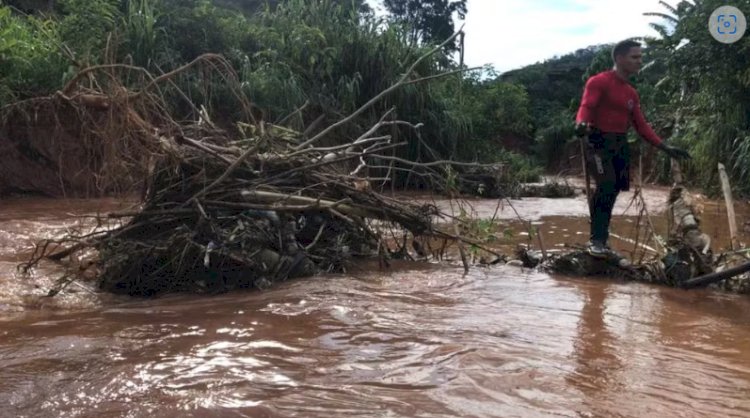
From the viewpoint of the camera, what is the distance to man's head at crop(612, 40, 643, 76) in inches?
179

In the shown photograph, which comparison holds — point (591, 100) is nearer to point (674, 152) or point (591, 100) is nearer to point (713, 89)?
point (674, 152)

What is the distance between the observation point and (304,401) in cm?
209

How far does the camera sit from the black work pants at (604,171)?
14.8 ft

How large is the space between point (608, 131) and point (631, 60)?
0.50 metres

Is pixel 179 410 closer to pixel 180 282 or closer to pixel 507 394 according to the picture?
pixel 507 394

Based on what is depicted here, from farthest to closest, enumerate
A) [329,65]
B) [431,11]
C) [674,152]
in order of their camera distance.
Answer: [431,11] → [329,65] → [674,152]

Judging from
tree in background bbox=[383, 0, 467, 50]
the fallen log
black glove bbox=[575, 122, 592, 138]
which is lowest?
the fallen log

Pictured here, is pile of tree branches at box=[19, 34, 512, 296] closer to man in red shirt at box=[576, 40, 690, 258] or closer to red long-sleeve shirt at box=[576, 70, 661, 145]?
man in red shirt at box=[576, 40, 690, 258]

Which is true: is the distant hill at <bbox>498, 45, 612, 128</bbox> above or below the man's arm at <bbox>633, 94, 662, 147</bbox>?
above

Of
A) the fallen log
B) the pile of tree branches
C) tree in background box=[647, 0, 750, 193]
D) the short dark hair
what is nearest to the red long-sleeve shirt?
the short dark hair

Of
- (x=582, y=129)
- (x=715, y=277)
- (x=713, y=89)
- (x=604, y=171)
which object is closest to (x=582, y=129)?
(x=582, y=129)

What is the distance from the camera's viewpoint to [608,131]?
4.54m

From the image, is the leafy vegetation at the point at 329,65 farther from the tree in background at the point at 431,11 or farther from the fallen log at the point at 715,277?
the tree in background at the point at 431,11

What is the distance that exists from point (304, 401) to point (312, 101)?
31.1ft
